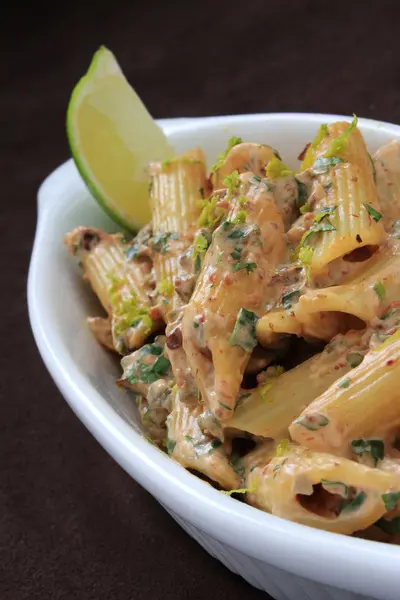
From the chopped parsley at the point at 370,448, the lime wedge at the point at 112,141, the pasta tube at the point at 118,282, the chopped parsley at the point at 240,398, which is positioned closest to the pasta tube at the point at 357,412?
the chopped parsley at the point at 370,448

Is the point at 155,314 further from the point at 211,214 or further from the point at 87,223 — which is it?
the point at 87,223

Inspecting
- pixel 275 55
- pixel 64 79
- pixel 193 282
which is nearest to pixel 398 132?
pixel 193 282

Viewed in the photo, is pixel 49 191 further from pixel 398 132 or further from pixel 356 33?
pixel 356 33

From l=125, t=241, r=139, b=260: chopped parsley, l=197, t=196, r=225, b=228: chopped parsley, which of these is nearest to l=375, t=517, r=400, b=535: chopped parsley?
l=197, t=196, r=225, b=228: chopped parsley

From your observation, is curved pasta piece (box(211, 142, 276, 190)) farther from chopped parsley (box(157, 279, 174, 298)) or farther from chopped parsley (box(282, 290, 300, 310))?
→ chopped parsley (box(282, 290, 300, 310))

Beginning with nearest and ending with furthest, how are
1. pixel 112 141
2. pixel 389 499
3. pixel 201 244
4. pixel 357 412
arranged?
pixel 389 499, pixel 357 412, pixel 201 244, pixel 112 141

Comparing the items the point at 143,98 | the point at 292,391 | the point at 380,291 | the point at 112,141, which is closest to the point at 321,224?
the point at 380,291

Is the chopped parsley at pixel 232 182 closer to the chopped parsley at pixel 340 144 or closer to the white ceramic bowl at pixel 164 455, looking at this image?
the chopped parsley at pixel 340 144
